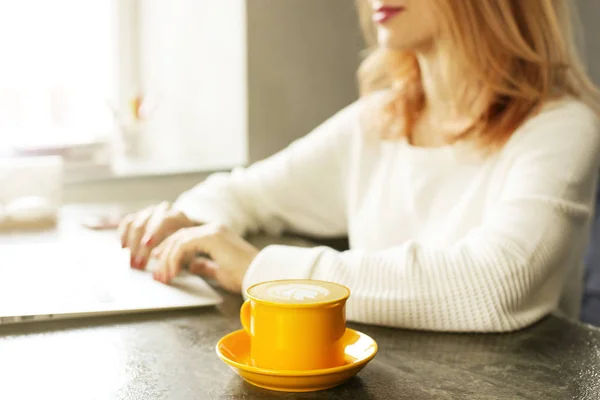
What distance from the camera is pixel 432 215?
4.25 ft

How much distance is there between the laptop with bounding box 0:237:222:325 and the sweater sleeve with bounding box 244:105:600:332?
0.34 ft

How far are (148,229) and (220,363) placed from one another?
1.51 feet

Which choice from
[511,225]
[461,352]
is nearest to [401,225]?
[511,225]

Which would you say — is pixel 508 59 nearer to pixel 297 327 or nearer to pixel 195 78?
pixel 297 327

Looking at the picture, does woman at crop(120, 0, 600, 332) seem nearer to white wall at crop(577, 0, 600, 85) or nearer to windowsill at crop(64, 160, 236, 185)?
windowsill at crop(64, 160, 236, 185)

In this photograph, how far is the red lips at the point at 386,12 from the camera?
48.7 inches

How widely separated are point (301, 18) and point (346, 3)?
0.50 ft

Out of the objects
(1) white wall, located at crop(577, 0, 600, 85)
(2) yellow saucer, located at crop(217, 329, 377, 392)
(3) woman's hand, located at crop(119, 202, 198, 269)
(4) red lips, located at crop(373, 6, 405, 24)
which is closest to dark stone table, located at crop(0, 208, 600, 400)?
(2) yellow saucer, located at crop(217, 329, 377, 392)

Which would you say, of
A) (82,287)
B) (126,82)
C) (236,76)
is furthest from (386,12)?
(126,82)

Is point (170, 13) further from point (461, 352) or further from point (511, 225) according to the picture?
point (461, 352)

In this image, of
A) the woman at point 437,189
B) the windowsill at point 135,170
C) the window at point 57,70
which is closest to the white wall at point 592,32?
the woman at point 437,189

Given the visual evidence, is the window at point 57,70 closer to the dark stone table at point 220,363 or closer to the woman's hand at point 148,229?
the woman's hand at point 148,229

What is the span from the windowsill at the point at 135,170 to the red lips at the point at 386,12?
3.19 feet

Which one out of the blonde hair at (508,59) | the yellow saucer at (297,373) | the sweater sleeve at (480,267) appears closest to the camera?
the yellow saucer at (297,373)
